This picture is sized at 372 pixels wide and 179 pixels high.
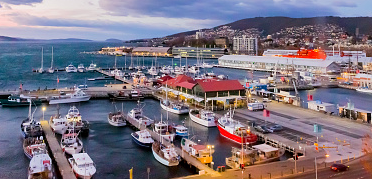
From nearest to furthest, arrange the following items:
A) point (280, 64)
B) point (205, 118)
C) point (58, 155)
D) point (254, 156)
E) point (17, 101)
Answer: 1. point (254, 156)
2. point (58, 155)
3. point (205, 118)
4. point (17, 101)
5. point (280, 64)

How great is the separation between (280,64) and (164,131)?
139 ft

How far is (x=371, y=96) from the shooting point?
3500cm

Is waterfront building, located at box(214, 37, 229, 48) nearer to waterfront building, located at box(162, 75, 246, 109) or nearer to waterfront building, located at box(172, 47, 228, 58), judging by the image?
waterfront building, located at box(172, 47, 228, 58)

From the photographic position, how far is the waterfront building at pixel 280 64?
52250mm

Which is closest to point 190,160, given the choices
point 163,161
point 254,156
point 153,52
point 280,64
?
point 163,161

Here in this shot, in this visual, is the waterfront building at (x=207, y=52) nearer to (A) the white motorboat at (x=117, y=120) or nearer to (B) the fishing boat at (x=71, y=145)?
(A) the white motorboat at (x=117, y=120)

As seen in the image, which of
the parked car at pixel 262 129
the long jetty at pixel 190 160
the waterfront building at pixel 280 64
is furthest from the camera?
the waterfront building at pixel 280 64

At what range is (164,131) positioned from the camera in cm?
1998

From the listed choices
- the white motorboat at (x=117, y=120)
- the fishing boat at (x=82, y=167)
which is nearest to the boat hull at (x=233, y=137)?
the white motorboat at (x=117, y=120)

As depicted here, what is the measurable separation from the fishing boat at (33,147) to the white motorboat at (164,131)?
5.78 m

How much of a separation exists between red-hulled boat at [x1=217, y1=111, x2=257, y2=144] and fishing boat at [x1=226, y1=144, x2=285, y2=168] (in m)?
2.43

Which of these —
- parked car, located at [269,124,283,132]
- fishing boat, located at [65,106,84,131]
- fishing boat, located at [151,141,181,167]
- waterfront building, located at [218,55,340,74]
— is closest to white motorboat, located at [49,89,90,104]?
fishing boat, located at [65,106,84,131]

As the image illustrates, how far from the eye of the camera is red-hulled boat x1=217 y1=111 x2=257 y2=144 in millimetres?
18578

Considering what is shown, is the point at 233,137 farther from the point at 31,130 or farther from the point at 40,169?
the point at 31,130
